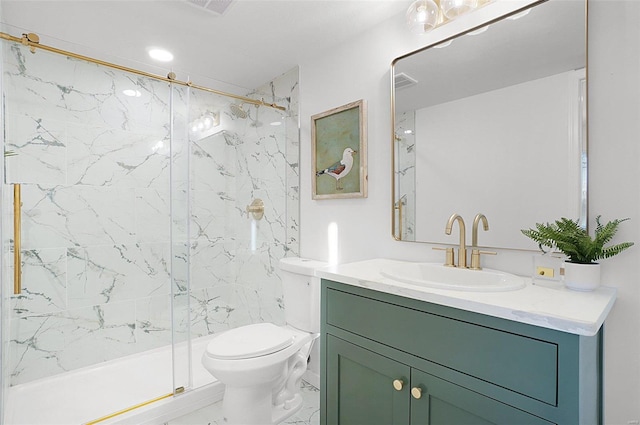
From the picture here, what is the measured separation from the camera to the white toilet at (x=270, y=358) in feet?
5.28

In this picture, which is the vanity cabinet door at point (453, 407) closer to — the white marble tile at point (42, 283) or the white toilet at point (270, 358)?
the white toilet at point (270, 358)

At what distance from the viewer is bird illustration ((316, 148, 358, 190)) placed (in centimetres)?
209

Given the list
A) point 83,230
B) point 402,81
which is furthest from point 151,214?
point 402,81

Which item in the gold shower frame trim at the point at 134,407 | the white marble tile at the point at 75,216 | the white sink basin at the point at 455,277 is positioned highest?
the white marble tile at the point at 75,216

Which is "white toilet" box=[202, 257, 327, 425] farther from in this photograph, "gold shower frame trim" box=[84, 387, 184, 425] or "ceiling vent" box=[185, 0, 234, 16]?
"ceiling vent" box=[185, 0, 234, 16]

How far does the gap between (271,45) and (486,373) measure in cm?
217

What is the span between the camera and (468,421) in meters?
1.01

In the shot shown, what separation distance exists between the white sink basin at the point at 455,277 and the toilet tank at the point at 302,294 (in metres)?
0.59

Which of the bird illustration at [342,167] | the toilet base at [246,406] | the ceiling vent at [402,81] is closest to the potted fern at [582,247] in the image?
the ceiling vent at [402,81]

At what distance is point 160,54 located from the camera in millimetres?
2369

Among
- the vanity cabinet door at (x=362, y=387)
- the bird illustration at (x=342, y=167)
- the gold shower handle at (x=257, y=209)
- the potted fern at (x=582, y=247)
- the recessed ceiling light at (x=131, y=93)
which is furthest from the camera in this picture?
the gold shower handle at (x=257, y=209)

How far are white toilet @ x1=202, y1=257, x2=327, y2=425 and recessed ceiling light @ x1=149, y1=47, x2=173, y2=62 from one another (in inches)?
66.8

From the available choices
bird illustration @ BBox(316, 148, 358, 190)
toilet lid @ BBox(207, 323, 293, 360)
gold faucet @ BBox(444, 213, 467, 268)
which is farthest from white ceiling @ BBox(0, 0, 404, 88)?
toilet lid @ BBox(207, 323, 293, 360)

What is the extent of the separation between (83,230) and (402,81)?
2.44m
